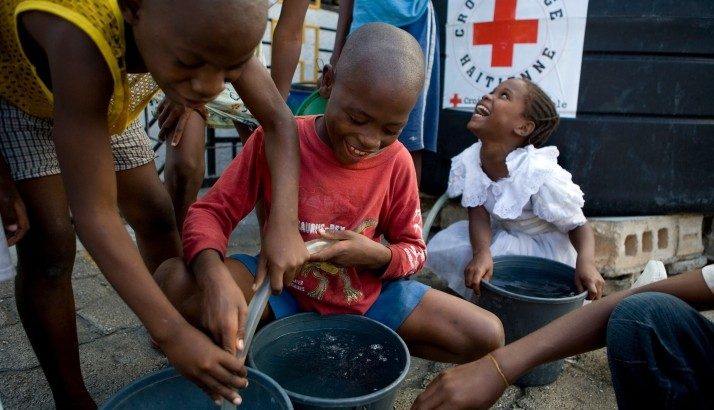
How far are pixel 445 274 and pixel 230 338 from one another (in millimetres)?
1393

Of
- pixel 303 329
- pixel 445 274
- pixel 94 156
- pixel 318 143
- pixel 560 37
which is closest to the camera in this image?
pixel 94 156

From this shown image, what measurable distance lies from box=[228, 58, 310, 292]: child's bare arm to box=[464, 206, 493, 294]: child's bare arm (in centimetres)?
83

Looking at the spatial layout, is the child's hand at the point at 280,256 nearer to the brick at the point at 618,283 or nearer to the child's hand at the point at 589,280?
the child's hand at the point at 589,280

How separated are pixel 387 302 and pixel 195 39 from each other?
33.8 inches

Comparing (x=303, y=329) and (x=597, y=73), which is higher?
(x=597, y=73)

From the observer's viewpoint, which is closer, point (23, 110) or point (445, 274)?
point (23, 110)

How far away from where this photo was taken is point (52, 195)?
4.27 ft

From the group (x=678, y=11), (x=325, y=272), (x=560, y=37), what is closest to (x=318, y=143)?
(x=325, y=272)

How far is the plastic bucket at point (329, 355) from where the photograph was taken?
1271mm

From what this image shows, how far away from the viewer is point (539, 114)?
219 centimetres

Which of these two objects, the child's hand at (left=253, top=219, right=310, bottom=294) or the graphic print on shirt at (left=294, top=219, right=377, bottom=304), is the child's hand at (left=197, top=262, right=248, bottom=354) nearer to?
the child's hand at (left=253, top=219, right=310, bottom=294)

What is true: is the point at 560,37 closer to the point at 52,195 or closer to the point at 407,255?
the point at 407,255

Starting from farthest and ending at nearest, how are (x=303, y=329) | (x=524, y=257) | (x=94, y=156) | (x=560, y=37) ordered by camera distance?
(x=560, y=37) → (x=524, y=257) → (x=303, y=329) → (x=94, y=156)

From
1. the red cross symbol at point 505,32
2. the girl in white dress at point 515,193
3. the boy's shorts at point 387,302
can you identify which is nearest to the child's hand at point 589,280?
the girl in white dress at point 515,193
